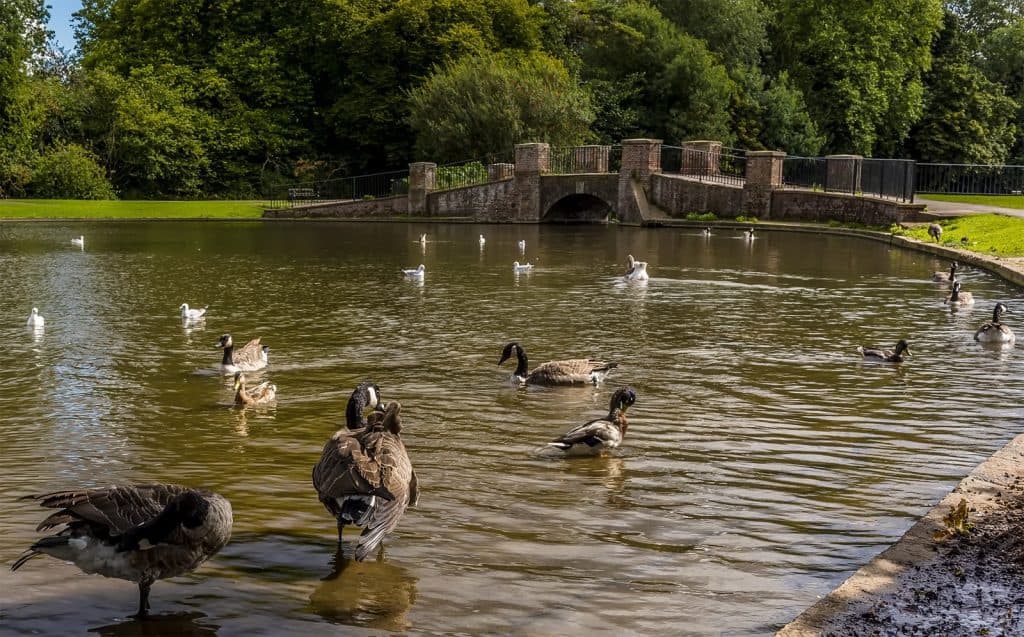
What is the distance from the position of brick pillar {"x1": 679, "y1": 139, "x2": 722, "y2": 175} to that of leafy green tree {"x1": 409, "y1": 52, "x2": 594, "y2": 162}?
7387 millimetres

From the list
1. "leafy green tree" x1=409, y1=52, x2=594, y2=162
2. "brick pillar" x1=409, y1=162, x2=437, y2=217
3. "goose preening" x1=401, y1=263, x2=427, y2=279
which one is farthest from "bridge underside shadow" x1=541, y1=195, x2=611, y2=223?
"goose preening" x1=401, y1=263, x2=427, y2=279

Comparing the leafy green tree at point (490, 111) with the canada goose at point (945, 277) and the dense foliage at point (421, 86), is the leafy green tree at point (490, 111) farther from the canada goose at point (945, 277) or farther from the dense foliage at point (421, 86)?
the canada goose at point (945, 277)

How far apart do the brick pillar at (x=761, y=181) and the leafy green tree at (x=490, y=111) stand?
13.0 m

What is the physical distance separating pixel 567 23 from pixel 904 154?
24280 millimetres

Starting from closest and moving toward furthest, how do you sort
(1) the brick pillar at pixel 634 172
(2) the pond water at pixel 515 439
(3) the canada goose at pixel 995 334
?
(2) the pond water at pixel 515 439 < (3) the canada goose at pixel 995 334 < (1) the brick pillar at pixel 634 172

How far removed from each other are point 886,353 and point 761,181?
29.6 m

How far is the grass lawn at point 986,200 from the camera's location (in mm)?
42594

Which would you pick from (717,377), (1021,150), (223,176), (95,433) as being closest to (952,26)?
(1021,150)

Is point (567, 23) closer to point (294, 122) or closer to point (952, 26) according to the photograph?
point (294, 122)

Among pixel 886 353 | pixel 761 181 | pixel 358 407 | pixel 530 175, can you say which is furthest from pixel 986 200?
pixel 358 407

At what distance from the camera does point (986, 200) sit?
152 feet

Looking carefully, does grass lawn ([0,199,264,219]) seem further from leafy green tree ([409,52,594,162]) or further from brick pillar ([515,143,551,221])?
brick pillar ([515,143,551,221])

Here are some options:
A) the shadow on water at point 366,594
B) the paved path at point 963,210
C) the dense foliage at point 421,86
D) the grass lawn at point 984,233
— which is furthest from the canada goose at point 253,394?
the dense foliage at point 421,86

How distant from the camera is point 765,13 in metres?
69.9
